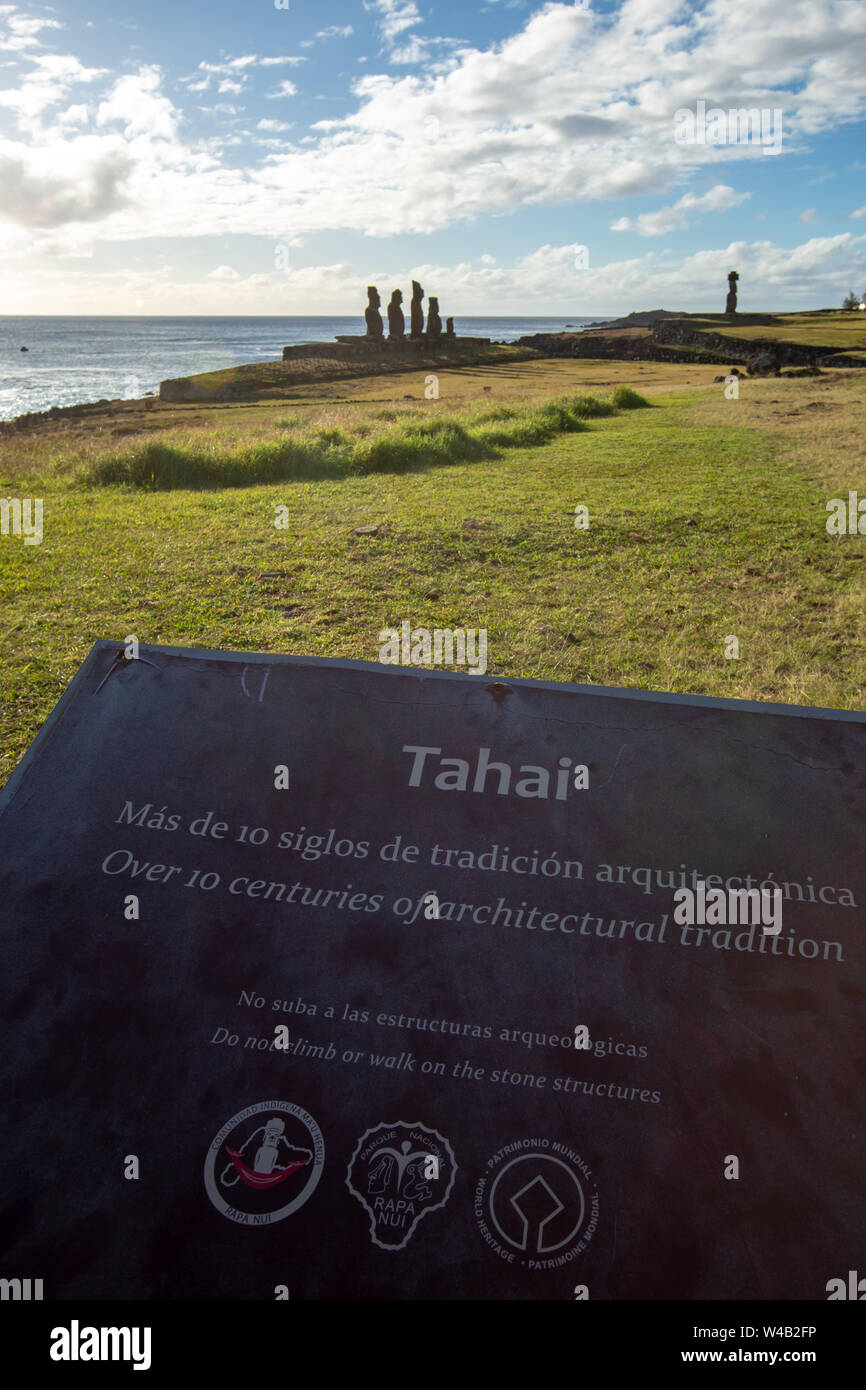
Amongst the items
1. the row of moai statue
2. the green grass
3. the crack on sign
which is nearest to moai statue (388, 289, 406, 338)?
the row of moai statue

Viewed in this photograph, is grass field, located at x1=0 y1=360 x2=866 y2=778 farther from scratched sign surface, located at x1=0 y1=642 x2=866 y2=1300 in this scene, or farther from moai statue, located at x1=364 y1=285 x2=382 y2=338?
moai statue, located at x1=364 y1=285 x2=382 y2=338

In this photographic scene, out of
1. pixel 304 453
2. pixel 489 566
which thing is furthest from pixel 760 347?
pixel 489 566

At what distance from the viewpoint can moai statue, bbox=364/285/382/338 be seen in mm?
52156

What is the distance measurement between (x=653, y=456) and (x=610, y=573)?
7313 millimetres

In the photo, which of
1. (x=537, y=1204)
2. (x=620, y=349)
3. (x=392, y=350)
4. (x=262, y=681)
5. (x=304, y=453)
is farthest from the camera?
(x=620, y=349)

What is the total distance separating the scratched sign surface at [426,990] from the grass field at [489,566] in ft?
7.90

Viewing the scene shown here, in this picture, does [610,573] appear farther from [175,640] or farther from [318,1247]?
[318,1247]

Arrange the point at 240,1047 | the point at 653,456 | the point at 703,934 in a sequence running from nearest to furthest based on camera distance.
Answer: the point at 240,1047 → the point at 703,934 → the point at 653,456

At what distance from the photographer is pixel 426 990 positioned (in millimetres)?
1919

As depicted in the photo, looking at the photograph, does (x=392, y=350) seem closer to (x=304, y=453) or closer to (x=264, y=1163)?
(x=304, y=453)

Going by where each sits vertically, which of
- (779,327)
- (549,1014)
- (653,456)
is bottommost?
(549,1014)

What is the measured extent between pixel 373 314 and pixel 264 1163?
193 ft
